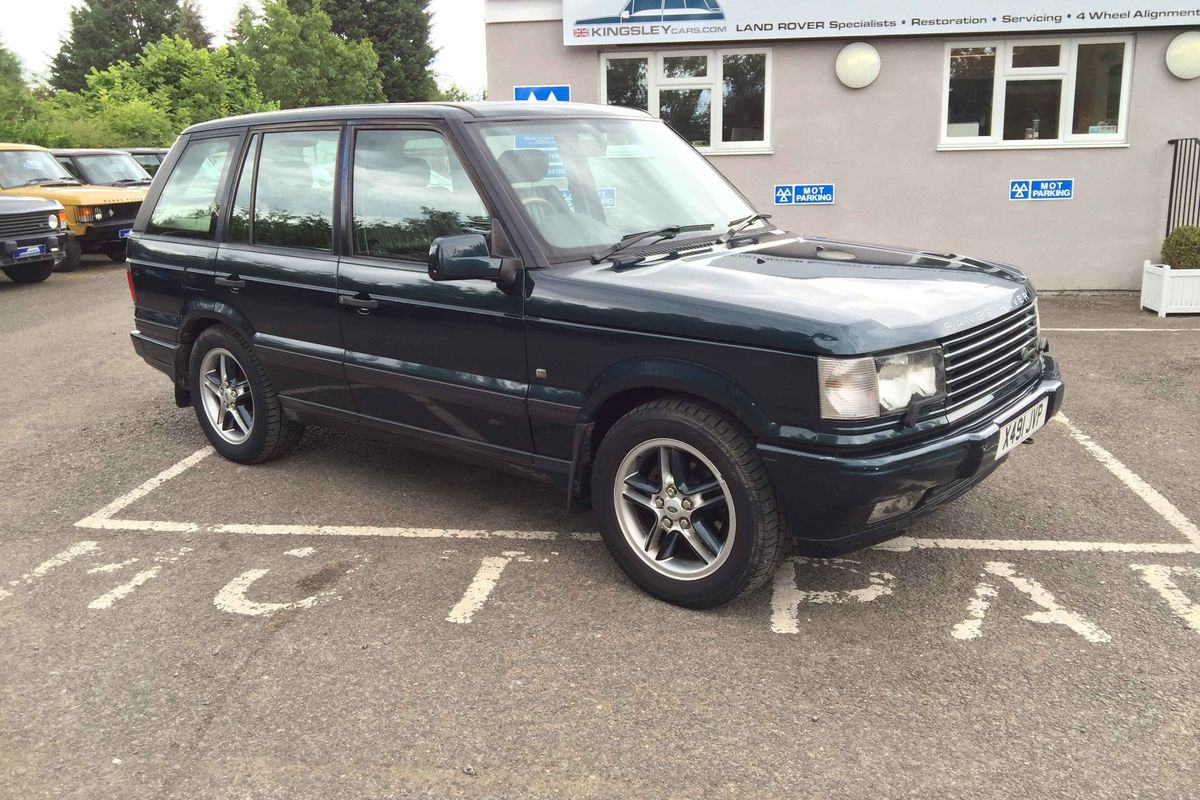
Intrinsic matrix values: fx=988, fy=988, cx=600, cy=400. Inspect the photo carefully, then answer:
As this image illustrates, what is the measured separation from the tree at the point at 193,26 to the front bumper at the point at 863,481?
7041 centimetres

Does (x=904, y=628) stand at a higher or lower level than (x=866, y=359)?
lower

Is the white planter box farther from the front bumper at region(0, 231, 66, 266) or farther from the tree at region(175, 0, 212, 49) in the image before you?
the tree at region(175, 0, 212, 49)

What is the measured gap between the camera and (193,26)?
67562 mm

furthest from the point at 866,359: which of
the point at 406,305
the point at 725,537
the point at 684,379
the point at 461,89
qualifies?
the point at 461,89

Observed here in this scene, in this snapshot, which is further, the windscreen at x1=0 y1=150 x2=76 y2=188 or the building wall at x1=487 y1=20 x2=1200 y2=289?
the windscreen at x1=0 y1=150 x2=76 y2=188

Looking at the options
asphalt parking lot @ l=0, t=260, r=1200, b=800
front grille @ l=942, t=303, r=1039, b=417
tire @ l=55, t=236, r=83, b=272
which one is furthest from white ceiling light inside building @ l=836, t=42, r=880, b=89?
tire @ l=55, t=236, r=83, b=272

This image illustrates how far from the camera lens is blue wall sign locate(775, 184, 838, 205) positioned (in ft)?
38.8

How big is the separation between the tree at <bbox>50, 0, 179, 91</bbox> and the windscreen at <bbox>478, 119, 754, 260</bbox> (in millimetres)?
62220

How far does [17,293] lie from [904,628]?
13.6m

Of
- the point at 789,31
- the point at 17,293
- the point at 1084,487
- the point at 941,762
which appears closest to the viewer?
the point at 941,762

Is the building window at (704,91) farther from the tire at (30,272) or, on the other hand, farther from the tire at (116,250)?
the tire at (116,250)

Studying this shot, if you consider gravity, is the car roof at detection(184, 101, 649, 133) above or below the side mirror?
above

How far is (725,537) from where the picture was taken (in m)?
3.69

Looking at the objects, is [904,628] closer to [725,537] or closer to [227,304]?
[725,537]
